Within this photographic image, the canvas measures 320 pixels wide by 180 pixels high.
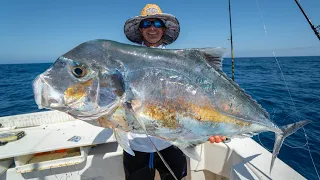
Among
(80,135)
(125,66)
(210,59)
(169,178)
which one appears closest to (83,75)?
(125,66)

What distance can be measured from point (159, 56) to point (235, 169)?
209 cm

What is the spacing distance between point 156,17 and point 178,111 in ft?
5.03

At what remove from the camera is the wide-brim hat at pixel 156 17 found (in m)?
2.74

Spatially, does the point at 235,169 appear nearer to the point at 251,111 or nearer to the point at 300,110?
the point at 251,111

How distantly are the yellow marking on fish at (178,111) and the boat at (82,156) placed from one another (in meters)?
1.52

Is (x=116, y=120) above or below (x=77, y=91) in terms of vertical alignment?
below

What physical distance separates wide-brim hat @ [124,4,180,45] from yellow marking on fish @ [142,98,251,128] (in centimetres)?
146

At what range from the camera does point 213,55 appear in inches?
76.8

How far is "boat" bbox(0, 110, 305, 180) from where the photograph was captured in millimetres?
3427

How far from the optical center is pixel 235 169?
2.90 metres

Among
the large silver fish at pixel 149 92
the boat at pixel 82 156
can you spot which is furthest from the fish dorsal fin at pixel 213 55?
the boat at pixel 82 156

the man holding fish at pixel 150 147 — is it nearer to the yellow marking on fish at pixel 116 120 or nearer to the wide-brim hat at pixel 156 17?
the wide-brim hat at pixel 156 17

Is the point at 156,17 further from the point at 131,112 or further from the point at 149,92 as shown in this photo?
the point at 131,112

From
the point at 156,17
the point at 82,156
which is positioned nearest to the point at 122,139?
the point at 156,17
